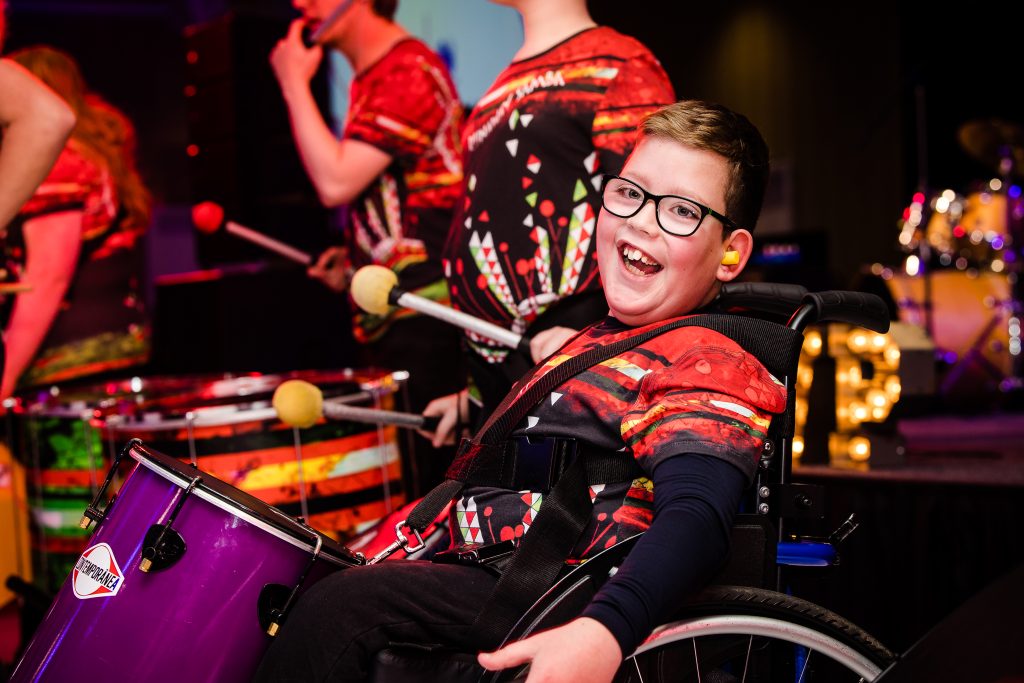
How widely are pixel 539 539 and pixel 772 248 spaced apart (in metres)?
6.51

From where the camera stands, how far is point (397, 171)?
8.23 ft

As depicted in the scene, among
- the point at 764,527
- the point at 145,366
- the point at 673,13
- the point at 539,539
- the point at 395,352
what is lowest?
the point at 145,366

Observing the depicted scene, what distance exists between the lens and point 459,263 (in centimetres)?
183

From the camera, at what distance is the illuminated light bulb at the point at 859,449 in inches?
118

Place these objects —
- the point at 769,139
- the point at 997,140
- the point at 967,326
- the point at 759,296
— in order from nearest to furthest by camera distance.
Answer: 1. the point at 759,296
2. the point at 967,326
3. the point at 997,140
4. the point at 769,139

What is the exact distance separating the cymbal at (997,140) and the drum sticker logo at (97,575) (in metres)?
5.82

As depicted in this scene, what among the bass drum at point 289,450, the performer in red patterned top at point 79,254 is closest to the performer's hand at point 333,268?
the bass drum at point 289,450

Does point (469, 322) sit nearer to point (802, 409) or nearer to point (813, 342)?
point (813, 342)

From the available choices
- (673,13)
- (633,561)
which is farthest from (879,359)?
(673,13)

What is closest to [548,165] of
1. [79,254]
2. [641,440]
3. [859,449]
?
[641,440]

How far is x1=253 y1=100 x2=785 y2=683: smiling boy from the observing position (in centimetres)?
99

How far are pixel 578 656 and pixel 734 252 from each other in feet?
2.06

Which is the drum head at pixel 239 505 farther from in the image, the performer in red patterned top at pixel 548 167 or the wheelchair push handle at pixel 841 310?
the wheelchair push handle at pixel 841 310

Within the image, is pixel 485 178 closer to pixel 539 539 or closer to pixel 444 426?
pixel 444 426
